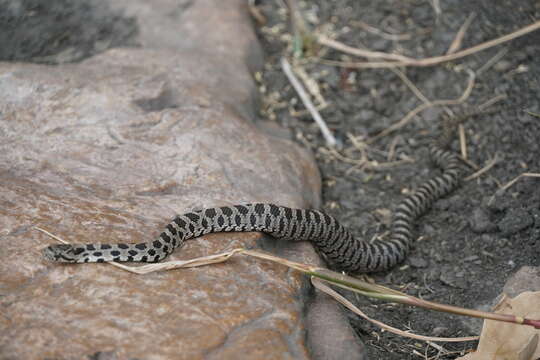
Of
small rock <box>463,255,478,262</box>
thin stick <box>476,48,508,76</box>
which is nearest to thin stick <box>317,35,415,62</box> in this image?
thin stick <box>476,48,508,76</box>

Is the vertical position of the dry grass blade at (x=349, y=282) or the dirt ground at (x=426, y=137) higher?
the dry grass blade at (x=349, y=282)

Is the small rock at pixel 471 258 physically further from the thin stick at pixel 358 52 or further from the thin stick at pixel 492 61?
the thin stick at pixel 358 52

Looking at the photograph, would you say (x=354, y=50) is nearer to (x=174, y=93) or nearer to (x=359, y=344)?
(x=174, y=93)

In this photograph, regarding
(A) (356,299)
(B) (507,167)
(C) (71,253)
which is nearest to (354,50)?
(B) (507,167)

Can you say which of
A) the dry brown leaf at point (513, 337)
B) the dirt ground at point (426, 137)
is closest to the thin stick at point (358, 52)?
the dirt ground at point (426, 137)

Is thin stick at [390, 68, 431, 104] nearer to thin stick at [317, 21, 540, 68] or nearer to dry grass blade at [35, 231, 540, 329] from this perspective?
thin stick at [317, 21, 540, 68]
